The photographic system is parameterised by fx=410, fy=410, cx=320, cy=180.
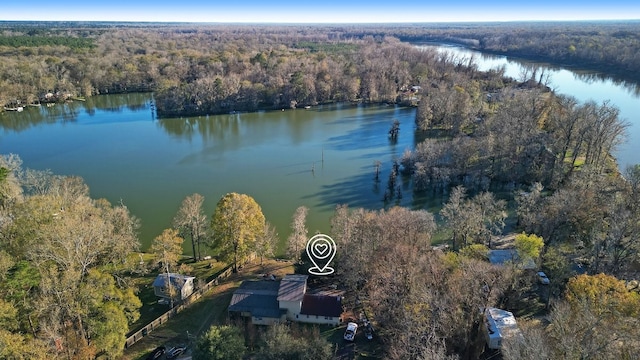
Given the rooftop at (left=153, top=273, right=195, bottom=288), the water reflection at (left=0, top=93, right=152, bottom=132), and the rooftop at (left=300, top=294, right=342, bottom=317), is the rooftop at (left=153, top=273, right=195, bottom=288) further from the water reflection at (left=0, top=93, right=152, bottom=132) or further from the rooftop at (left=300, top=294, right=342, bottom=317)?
the water reflection at (left=0, top=93, right=152, bottom=132)

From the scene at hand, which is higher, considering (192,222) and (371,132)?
(192,222)

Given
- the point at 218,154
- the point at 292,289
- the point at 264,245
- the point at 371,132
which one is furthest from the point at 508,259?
the point at 371,132

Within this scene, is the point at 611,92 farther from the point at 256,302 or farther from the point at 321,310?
the point at 256,302

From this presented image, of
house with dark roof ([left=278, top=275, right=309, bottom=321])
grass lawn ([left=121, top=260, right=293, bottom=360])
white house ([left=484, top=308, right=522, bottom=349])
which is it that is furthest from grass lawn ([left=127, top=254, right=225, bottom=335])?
white house ([left=484, top=308, right=522, bottom=349])

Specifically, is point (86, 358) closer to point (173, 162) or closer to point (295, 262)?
point (295, 262)

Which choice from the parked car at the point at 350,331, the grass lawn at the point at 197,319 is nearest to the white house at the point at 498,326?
the parked car at the point at 350,331

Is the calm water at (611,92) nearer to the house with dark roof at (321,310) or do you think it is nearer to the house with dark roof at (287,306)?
the house with dark roof at (321,310)
